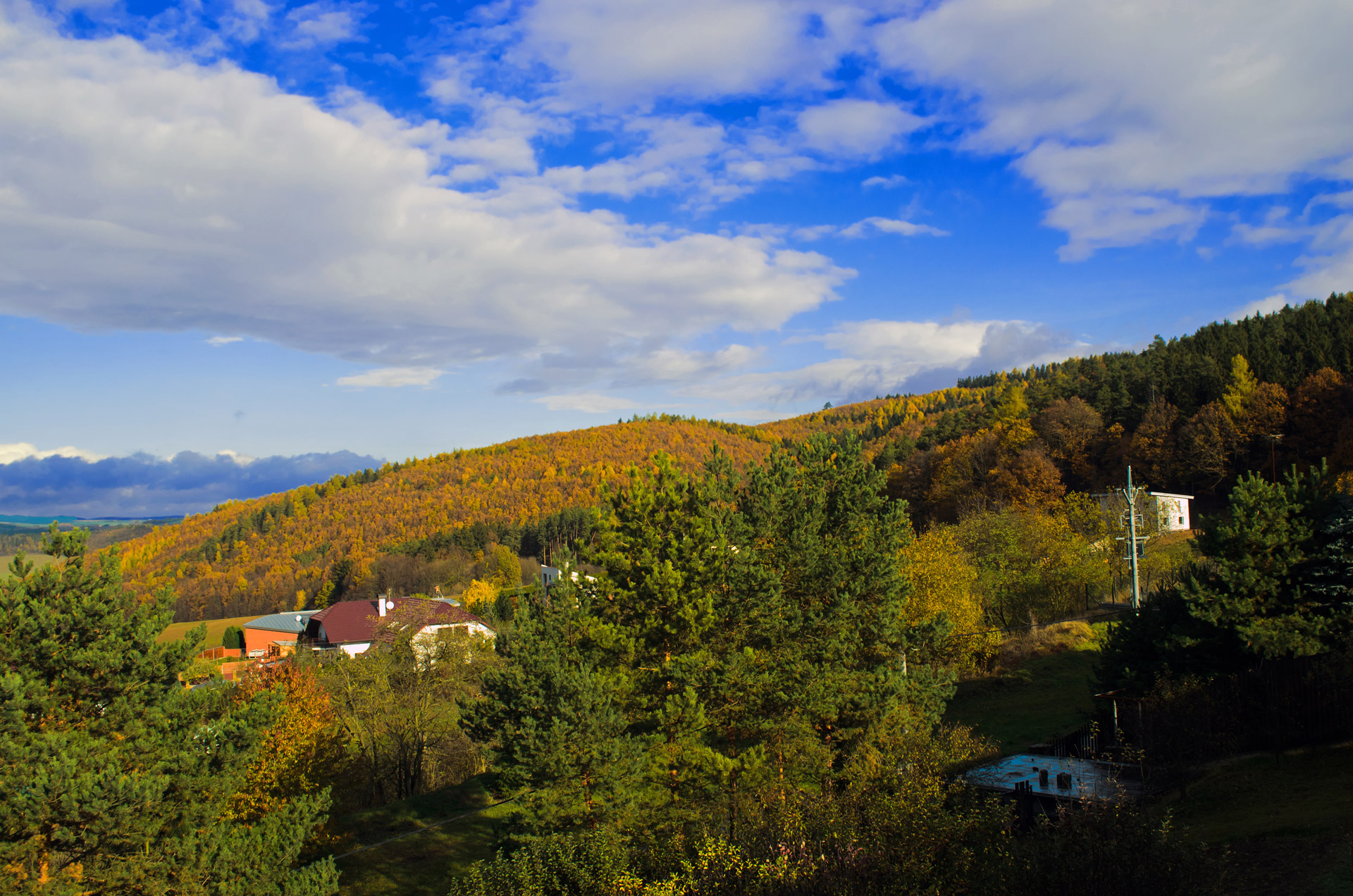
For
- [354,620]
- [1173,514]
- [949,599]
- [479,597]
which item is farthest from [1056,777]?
[479,597]

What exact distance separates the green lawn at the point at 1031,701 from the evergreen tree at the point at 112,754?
22404 millimetres

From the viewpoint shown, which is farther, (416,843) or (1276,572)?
(416,843)

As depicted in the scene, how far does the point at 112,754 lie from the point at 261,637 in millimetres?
75160

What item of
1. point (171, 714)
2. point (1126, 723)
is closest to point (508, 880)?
point (171, 714)

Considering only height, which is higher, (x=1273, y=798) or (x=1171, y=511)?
(x=1171, y=511)

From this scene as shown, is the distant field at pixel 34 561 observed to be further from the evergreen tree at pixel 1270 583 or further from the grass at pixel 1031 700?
the evergreen tree at pixel 1270 583

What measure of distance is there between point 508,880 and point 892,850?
6.75 meters

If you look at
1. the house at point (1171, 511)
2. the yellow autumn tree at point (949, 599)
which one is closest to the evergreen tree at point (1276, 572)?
the yellow autumn tree at point (949, 599)

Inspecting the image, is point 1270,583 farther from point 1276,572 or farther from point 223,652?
point 223,652

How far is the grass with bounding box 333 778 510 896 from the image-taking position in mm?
23094

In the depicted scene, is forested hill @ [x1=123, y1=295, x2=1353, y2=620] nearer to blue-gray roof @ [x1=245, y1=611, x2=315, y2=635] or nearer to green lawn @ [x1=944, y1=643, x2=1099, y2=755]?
blue-gray roof @ [x1=245, y1=611, x2=315, y2=635]

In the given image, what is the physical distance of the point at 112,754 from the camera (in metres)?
13.1

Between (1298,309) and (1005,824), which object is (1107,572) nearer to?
(1005,824)

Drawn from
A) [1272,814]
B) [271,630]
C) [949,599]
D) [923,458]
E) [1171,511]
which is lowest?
[271,630]
